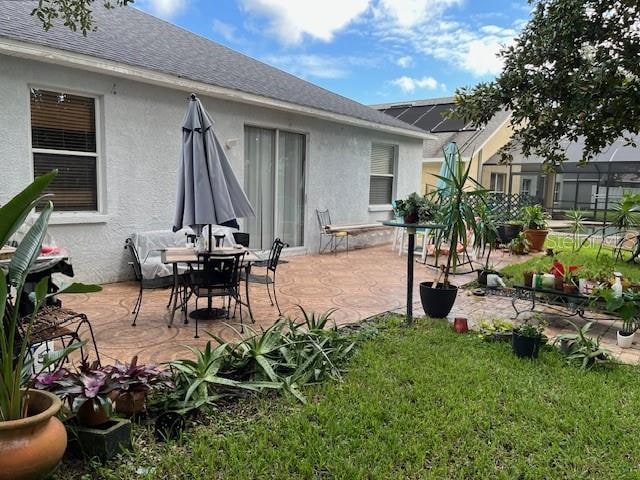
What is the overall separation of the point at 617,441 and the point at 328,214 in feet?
28.3

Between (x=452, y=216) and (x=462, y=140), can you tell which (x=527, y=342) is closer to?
(x=452, y=216)

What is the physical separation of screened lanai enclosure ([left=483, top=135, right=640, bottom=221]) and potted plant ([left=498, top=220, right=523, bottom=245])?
441 cm

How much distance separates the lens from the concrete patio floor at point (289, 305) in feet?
15.0

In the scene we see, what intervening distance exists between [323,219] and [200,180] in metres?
6.07

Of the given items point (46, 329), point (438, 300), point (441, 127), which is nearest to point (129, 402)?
point (46, 329)

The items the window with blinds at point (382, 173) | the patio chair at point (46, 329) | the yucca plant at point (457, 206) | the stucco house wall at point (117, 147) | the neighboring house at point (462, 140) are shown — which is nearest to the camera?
the patio chair at point (46, 329)

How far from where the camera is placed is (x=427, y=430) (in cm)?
299

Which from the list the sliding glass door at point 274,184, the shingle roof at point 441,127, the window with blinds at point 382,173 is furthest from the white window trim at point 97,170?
the shingle roof at point 441,127

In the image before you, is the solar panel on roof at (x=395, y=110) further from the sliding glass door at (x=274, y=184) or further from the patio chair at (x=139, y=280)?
the patio chair at (x=139, y=280)

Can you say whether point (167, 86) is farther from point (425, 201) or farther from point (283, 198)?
point (425, 201)

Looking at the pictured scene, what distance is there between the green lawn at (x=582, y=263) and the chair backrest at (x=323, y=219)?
411 cm

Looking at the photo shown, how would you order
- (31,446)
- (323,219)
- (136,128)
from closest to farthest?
1. (31,446)
2. (136,128)
3. (323,219)

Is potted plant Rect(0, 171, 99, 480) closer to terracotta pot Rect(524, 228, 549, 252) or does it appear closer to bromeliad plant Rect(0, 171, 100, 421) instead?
bromeliad plant Rect(0, 171, 100, 421)

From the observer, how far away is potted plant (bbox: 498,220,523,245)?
40.0 feet
